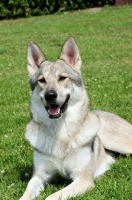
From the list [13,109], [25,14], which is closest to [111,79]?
[13,109]

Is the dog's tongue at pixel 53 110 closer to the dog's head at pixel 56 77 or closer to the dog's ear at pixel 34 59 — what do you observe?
the dog's head at pixel 56 77

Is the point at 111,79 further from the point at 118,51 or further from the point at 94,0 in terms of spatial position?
the point at 94,0

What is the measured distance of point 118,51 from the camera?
14531 mm

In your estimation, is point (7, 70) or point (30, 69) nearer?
point (30, 69)

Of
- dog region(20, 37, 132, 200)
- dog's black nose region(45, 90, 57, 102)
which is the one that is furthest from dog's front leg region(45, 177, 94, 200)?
dog's black nose region(45, 90, 57, 102)

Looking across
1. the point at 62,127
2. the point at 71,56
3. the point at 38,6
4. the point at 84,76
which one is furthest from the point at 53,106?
the point at 38,6

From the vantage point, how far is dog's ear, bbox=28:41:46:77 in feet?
17.7

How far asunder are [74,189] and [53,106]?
0.92 metres

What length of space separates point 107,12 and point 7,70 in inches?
528

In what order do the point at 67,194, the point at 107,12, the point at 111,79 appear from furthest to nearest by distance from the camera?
the point at 107,12 → the point at 111,79 → the point at 67,194

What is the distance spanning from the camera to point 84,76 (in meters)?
11.0

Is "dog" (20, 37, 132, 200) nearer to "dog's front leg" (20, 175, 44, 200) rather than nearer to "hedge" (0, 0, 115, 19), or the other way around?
"dog's front leg" (20, 175, 44, 200)

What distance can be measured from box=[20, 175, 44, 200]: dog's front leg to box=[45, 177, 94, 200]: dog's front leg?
280 millimetres

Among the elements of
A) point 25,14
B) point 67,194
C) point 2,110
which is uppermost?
point 67,194
